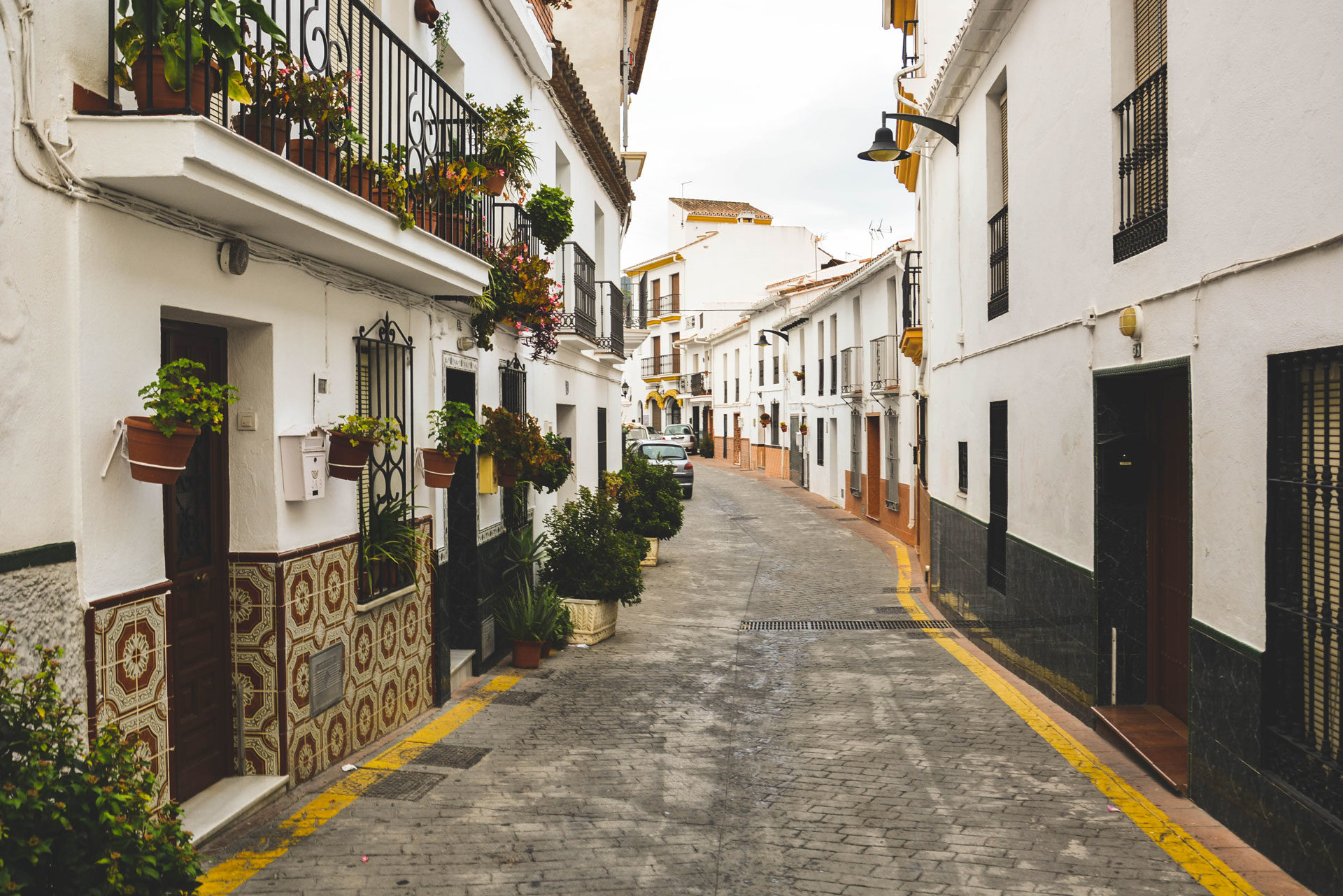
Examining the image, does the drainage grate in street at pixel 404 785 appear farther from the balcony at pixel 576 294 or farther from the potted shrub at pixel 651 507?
the potted shrub at pixel 651 507

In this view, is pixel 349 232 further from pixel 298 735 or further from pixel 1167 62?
pixel 1167 62

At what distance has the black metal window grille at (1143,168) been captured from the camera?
20.1 feet

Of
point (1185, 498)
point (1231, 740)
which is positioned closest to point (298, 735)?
point (1231, 740)

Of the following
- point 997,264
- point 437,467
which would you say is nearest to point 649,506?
point 997,264

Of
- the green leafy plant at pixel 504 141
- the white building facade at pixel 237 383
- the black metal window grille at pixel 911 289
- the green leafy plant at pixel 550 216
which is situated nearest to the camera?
the white building facade at pixel 237 383

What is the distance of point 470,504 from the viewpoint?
8.71 metres

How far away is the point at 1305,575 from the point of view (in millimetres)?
4652

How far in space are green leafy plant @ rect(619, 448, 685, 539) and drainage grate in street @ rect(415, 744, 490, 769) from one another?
930cm

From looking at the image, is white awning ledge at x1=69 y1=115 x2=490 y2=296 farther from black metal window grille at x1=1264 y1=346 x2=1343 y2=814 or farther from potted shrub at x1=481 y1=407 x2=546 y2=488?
black metal window grille at x1=1264 y1=346 x2=1343 y2=814

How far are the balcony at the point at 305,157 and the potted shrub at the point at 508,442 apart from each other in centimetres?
152

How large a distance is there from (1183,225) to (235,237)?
510 centimetres

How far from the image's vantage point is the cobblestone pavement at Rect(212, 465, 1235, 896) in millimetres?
4723

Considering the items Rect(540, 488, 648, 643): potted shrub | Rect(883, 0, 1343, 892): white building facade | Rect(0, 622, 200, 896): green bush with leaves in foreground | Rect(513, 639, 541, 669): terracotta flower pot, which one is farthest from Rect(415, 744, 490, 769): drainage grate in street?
Rect(883, 0, 1343, 892): white building facade

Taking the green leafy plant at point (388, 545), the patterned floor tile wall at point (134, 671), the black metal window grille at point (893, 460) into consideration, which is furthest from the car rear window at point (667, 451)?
the patterned floor tile wall at point (134, 671)
